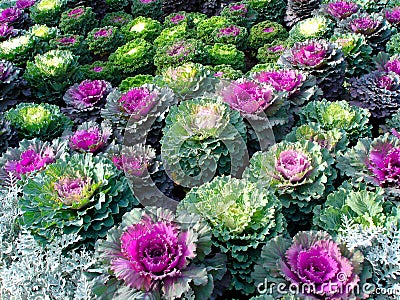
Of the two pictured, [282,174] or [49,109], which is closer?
[282,174]

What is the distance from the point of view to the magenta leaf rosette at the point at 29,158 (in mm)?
2490

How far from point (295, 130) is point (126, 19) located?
3329mm

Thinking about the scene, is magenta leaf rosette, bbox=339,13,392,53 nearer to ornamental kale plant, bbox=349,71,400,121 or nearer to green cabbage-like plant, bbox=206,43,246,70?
ornamental kale plant, bbox=349,71,400,121

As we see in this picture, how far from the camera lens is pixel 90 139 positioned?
271 centimetres

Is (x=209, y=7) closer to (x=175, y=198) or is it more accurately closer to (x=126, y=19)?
(x=126, y=19)

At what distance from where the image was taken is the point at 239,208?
197 cm

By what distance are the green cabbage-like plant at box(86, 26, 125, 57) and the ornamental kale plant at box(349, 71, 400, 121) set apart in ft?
8.32

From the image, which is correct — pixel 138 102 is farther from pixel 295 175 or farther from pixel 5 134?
pixel 295 175

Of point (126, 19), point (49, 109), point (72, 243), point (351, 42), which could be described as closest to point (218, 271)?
point (72, 243)

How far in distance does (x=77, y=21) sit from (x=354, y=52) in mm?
2971

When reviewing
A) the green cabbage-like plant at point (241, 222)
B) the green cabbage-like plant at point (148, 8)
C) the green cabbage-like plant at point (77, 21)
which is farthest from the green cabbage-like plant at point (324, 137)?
the green cabbage-like plant at point (148, 8)

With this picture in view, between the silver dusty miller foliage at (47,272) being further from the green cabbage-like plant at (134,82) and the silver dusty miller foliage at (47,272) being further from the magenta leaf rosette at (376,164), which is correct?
the green cabbage-like plant at (134,82)

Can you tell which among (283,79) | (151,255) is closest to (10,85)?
(283,79)

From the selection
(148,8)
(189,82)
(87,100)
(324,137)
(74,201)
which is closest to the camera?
(74,201)
